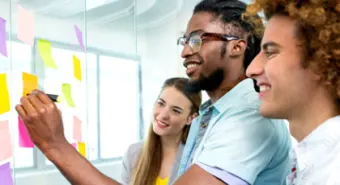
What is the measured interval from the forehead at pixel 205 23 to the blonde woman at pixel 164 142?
81 cm

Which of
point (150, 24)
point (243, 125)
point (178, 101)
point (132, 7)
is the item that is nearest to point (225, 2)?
point (243, 125)

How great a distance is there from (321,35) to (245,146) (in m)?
0.32

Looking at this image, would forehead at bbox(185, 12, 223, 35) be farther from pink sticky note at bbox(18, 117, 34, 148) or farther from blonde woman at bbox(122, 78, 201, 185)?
blonde woman at bbox(122, 78, 201, 185)

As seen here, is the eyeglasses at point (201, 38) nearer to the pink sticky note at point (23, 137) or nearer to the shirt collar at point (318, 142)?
the shirt collar at point (318, 142)

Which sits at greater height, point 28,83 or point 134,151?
point 28,83

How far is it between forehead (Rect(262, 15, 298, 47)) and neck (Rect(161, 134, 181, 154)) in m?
1.20

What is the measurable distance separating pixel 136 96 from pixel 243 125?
86.7 inches

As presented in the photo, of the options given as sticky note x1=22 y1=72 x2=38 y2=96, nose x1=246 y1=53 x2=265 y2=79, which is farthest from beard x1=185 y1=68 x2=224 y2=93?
sticky note x1=22 y1=72 x2=38 y2=96

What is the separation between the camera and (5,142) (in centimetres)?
135

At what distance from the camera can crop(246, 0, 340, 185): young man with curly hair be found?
78cm

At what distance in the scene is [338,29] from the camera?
776mm

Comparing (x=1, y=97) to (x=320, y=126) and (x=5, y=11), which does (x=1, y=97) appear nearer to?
(x=5, y=11)

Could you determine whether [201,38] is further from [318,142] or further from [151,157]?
[151,157]

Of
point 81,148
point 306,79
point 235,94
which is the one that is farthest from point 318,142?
point 81,148
